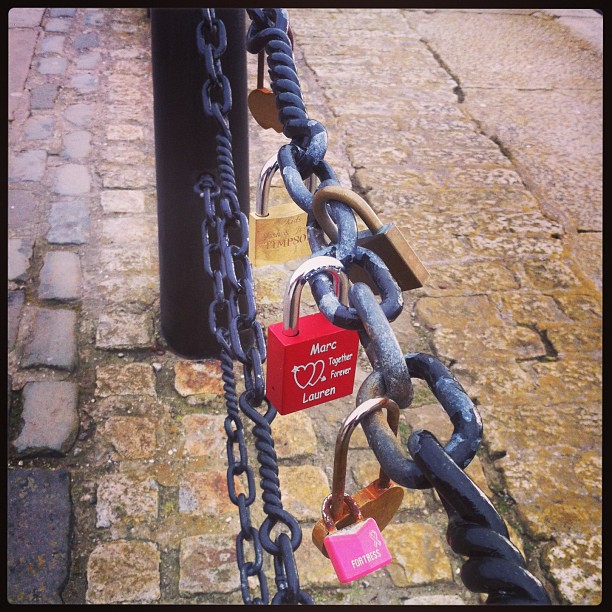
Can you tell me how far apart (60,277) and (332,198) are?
223 cm

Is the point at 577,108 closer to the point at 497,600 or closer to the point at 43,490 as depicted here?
the point at 43,490

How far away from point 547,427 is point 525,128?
2583 mm

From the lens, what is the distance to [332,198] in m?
1.01

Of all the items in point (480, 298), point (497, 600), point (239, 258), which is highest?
point (497, 600)

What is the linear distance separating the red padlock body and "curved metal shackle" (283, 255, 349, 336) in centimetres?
2

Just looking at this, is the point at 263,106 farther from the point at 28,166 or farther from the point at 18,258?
the point at 28,166

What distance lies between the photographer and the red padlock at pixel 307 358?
1.17 meters

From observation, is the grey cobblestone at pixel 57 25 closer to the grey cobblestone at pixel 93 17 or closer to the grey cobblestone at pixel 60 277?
the grey cobblestone at pixel 93 17

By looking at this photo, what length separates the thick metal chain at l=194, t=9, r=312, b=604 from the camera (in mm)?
961

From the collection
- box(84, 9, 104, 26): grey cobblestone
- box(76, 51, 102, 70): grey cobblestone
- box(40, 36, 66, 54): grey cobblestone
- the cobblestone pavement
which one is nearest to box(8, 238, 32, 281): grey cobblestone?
the cobblestone pavement

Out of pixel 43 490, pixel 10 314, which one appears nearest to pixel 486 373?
pixel 43 490

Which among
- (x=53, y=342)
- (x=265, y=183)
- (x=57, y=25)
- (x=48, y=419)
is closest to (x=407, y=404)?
(x=265, y=183)

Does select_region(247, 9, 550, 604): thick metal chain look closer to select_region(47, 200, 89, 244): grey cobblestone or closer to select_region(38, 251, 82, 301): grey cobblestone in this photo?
select_region(38, 251, 82, 301): grey cobblestone

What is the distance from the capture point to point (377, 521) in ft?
3.56
